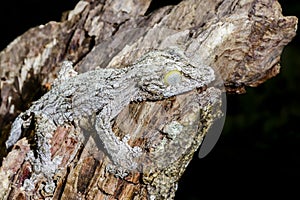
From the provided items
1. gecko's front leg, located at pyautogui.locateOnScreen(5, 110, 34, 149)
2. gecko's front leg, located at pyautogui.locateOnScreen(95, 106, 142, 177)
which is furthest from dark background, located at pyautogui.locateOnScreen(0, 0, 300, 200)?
gecko's front leg, located at pyautogui.locateOnScreen(95, 106, 142, 177)

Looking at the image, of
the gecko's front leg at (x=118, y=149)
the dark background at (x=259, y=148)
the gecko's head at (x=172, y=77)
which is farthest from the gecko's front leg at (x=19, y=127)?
the dark background at (x=259, y=148)

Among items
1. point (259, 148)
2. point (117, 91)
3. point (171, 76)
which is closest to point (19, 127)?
point (117, 91)

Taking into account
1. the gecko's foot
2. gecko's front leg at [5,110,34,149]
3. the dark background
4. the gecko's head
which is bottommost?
the dark background

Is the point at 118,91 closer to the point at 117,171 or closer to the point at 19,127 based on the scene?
the point at 117,171

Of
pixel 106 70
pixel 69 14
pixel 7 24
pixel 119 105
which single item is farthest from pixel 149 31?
pixel 7 24

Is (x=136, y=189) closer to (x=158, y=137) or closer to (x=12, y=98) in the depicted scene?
(x=158, y=137)

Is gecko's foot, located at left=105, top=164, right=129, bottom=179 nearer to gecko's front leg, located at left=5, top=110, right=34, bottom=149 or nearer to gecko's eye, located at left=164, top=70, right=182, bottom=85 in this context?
gecko's eye, located at left=164, top=70, right=182, bottom=85

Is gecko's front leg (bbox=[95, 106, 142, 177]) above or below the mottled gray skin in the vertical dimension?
below

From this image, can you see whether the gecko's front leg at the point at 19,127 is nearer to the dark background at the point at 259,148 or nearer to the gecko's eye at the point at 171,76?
the gecko's eye at the point at 171,76
